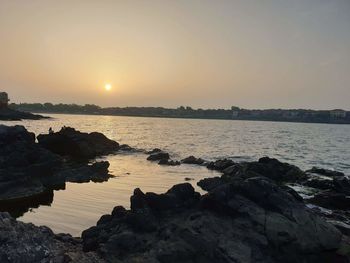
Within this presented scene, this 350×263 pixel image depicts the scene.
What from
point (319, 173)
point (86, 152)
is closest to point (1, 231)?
point (319, 173)

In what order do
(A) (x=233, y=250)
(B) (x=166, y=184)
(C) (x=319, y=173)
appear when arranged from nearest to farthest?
(A) (x=233, y=250) → (B) (x=166, y=184) → (C) (x=319, y=173)

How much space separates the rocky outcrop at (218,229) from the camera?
1447 centimetres

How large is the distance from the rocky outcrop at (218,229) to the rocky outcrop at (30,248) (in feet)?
2.63

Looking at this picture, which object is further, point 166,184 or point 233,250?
point 166,184

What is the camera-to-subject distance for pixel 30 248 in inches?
508

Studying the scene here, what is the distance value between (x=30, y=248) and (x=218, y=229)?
22.3 ft

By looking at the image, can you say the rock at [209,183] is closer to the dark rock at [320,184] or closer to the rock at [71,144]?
the dark rock at [320,184]

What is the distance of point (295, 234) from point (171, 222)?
4863 millimetres

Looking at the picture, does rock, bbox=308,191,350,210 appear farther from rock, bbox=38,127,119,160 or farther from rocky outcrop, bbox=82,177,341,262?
rock, bbox=38,127,119,160

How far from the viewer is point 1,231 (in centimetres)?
1296

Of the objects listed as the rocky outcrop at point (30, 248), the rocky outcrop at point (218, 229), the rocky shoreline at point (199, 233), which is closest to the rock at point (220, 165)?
the rocky shoreline at point (199, 233)

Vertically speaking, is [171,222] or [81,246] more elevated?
[171,222]

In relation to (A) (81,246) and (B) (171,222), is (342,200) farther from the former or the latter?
(A) (81,246)

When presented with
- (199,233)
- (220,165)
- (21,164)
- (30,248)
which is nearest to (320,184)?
(220,165)
